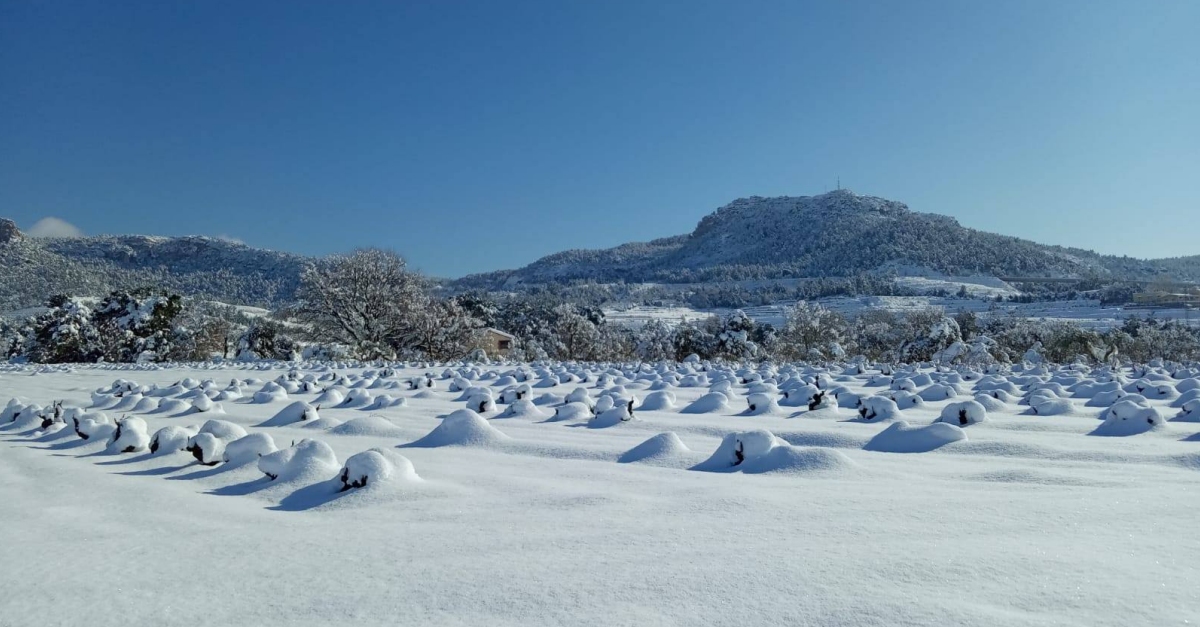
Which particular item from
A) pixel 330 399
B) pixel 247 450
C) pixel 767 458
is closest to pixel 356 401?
pixel 330 399

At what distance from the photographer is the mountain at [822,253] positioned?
9150 cm

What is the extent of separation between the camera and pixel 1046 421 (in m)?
5.88

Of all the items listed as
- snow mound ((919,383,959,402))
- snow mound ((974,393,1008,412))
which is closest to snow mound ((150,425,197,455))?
snow mound ((974,393,1008,412))

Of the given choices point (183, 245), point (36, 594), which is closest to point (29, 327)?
point (36, 594)

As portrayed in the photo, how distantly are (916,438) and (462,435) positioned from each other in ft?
10.8

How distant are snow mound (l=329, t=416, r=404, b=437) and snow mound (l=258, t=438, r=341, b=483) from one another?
1902mm

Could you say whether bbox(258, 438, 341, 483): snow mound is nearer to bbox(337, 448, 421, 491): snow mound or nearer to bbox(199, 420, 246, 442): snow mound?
bbox(337, 448, 421, 491): snow mound

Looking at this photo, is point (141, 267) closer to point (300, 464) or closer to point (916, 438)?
point (300, 464)

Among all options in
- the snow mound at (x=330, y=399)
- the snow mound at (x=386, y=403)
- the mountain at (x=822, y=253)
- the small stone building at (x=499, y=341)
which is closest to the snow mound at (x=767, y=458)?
the snow mound at (x=386, y=403)

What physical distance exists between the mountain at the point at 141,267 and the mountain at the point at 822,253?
115 ft

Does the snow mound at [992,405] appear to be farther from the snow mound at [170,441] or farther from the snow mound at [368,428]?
the snow mound at [170,441]

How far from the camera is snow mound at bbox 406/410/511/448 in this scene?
4.97 metres

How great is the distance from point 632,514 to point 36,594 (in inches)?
82.6

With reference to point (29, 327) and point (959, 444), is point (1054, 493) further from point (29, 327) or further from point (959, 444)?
point (29, 327)
